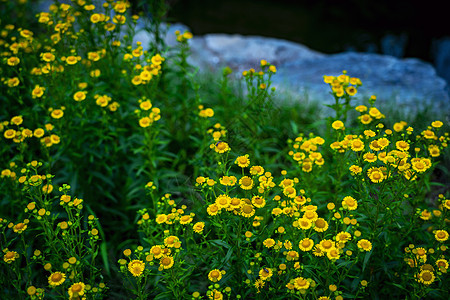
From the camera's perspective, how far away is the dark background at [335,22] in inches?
289

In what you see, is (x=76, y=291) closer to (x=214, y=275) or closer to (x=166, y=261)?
(x=166, y=261)

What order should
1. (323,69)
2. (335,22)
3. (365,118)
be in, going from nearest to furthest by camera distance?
(365,118) → (323,69) → (335,22)

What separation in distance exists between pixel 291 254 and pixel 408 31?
23.0ft

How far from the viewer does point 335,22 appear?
8484 millimetres

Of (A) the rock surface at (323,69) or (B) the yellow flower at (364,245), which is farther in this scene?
(A) the rock surface at (323,69)

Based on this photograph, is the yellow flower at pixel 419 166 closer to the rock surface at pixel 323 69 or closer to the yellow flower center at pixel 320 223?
the yellow flower center at pixel 320 223

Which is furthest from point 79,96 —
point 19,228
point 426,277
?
point 426,277

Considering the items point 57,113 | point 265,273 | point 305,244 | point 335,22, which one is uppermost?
point 335,22

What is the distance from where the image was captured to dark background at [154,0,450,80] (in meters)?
7.34

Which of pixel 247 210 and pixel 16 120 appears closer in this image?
pixel 247 210

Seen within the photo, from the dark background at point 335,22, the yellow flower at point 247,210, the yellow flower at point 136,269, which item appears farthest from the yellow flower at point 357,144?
the dark background at point 335,22

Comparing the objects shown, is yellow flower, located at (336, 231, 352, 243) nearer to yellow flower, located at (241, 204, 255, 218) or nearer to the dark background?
yellow flower, located at (241, 204, 255, 218)

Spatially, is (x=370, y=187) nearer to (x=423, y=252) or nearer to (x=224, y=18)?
(x=423, y=252)

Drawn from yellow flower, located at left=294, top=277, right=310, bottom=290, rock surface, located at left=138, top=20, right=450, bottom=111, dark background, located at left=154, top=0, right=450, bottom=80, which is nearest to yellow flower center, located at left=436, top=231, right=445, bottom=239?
yellow flower, located at left=294, top=277, right=310, bottom=290
